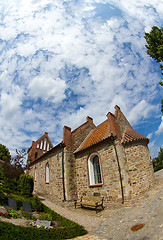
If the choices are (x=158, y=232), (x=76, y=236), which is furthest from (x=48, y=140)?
(x=158, y=232)

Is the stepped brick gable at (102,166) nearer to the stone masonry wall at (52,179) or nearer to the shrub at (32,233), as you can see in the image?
the stone masonry wall at (52,179)

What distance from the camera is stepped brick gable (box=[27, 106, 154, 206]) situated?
10281 mm

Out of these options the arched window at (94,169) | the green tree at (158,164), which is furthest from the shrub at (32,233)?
the green tree at (158,164)

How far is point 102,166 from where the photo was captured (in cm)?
1164

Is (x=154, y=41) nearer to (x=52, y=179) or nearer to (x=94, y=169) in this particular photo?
(x=94, y=169)

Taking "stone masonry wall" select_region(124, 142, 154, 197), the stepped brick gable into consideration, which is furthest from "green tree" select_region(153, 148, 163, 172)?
"stone masonry wall" select_region(124, 142, 154, 197)

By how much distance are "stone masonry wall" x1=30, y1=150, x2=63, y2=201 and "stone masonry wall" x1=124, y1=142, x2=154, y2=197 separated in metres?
7.63

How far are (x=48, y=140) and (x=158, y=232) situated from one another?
29.2 meters

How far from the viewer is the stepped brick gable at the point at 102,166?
33.7ft

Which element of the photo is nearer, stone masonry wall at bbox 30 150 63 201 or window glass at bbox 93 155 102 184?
window glass at bbox 93 155 102 184

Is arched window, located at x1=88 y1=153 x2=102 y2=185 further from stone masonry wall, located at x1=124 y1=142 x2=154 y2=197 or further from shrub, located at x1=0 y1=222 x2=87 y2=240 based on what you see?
shrub, located at x1=0 y1=222 x2=87 y2=240

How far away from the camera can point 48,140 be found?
104ft

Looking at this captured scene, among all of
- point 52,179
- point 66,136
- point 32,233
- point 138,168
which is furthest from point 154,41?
point 52,179

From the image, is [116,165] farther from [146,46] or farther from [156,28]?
[156,28]
